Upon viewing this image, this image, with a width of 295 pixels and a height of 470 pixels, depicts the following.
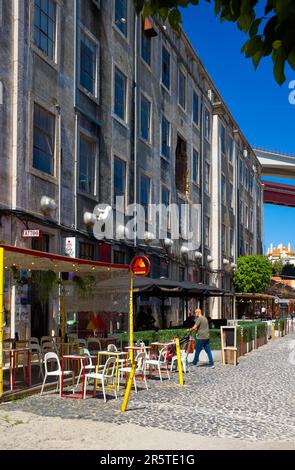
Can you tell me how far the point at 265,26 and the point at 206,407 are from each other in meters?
7.39

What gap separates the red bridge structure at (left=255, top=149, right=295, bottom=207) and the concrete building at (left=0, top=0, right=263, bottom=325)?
133 feet

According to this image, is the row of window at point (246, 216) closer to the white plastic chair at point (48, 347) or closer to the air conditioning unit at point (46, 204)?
the air conditioning unit at point (46, 204)

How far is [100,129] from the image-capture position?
883 inches

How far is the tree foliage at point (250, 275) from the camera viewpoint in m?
46.9

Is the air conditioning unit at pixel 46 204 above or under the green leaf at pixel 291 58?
above

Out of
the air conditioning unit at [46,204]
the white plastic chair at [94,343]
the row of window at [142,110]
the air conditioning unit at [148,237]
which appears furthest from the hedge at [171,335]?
the row of window at [142,110]

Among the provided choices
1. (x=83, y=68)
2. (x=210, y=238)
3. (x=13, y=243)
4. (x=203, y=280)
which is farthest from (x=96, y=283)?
(x=210, y=238)

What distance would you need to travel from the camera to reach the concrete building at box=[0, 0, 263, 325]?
1678 centimetres

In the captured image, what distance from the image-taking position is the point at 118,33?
24484 millimetres

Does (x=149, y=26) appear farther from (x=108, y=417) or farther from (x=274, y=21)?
(x=274, y=21)

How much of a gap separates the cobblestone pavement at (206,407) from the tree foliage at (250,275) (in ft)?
107

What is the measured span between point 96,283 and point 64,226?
3877 mm

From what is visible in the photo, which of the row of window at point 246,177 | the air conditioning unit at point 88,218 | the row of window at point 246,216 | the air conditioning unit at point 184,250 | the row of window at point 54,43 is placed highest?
the row of window at point 246,177

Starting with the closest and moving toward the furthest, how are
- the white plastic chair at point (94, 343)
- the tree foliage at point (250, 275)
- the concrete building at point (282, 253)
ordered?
1. the white plastic chair at point (94, 343)
2. the tree foliage at point (250, 275)
3. the concrete building at point (282, 253)
